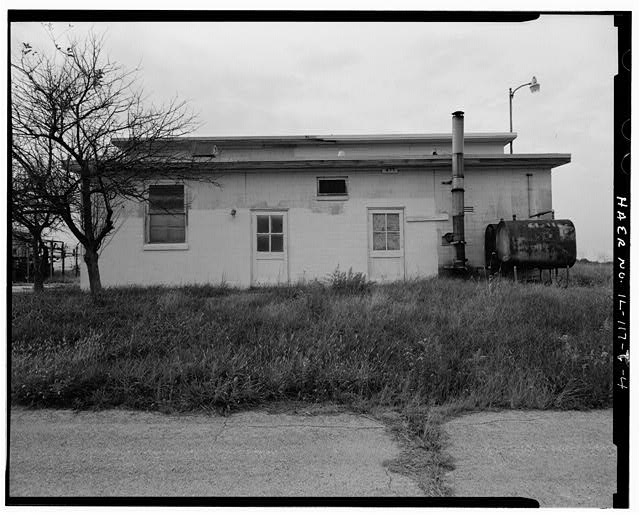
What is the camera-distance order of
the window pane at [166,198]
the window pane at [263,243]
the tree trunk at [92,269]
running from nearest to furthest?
the tree trunk at [92,269] < the window pane at [166,198] < the window pane at [263,243]

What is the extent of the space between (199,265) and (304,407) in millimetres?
7595

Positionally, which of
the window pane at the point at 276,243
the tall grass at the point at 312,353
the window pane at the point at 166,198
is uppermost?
the window pane at the point at 166,198

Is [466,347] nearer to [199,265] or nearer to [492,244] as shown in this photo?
[492,244]

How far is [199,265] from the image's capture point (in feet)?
35.1

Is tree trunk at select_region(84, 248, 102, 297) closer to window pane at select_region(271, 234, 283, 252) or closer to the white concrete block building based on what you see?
the white concrete block building

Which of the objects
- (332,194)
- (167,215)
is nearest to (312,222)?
(332,194)

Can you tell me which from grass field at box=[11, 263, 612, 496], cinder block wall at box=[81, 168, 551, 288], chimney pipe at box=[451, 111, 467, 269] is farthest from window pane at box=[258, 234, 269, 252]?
chimney pipe at box=[451, 111, 467, 269]

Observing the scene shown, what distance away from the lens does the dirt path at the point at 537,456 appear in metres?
2.63

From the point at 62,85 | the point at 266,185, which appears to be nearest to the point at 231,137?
the point at 266,185

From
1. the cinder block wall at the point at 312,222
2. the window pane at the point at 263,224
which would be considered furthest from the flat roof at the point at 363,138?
the window pane at the point at 263,224

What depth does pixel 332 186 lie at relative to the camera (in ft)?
36.3

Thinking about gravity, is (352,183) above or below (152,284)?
above

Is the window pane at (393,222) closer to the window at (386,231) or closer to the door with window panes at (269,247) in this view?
the window at (386,231)

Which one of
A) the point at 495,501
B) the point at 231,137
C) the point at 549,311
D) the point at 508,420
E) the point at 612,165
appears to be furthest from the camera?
the point at 231,137
